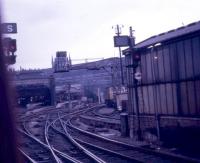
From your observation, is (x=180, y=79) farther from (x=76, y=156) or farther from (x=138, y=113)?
(x=76, y=156)

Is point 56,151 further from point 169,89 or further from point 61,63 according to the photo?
point 61,63

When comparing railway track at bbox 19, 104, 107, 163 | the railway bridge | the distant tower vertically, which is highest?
the distant tower

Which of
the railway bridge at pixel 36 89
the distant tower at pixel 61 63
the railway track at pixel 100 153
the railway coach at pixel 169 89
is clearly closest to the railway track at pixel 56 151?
the railway track at pixel 100 153

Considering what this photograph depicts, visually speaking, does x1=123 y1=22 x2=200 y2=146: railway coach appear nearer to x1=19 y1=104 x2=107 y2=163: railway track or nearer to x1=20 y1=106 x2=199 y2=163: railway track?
x1=20 y1=106 x2=199 y2=163: railway track

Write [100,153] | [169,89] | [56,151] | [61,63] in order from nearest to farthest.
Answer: [100,153] < [56,151] < [169,89] < [61,63]

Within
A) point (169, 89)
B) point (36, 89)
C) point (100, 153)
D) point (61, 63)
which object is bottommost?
point (100, 153)

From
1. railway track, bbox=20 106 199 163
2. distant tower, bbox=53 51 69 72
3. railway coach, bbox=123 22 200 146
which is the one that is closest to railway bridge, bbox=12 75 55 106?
distant tower, bbox=53 51 69 72

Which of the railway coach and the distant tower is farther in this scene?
the distant tower

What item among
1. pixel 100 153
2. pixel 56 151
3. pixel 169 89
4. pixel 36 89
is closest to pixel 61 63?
pixel 36 89

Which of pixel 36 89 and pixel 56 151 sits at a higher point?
pixel 36 89

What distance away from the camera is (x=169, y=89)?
51.1ft

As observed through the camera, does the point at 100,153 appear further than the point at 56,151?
No

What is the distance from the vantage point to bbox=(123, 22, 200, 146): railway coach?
14.0 m

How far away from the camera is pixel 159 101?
54.2ft
